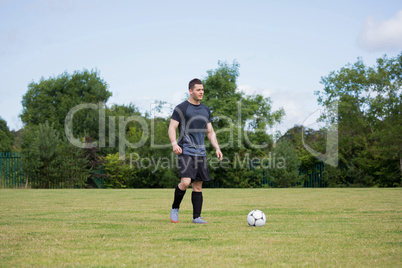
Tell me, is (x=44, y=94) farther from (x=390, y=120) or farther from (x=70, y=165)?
(x=390, y=120)

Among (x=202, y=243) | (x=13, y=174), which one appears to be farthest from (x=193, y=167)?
(x=13, y=174)

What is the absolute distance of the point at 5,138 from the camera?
5131cm

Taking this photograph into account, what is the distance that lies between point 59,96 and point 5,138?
13.6m

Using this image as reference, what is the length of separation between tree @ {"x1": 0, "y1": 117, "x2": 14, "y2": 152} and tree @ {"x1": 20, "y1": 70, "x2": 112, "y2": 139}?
7.42 m

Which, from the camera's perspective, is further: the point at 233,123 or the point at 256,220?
the point at 233,123

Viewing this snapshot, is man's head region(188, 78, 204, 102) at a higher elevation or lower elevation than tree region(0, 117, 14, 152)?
lower

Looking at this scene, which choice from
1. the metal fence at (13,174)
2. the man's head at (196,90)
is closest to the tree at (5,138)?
the metal fence at (13,174)

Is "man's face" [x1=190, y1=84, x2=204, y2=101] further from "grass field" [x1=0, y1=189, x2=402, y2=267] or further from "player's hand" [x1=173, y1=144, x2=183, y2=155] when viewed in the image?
"grass field" [x1=0, y1=189, x2=402, y2=267]

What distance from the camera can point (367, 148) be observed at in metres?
28.0

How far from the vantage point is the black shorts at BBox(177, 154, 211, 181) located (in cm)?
634

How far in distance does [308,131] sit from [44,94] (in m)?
29.2

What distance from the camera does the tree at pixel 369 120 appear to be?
27094 millimetres

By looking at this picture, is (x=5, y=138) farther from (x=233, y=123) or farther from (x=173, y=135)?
(x=173, y=135)

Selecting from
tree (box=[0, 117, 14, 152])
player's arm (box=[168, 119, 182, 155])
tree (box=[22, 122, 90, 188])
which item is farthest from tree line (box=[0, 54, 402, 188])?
player's arm (box=[168, 119, 182, 155])
